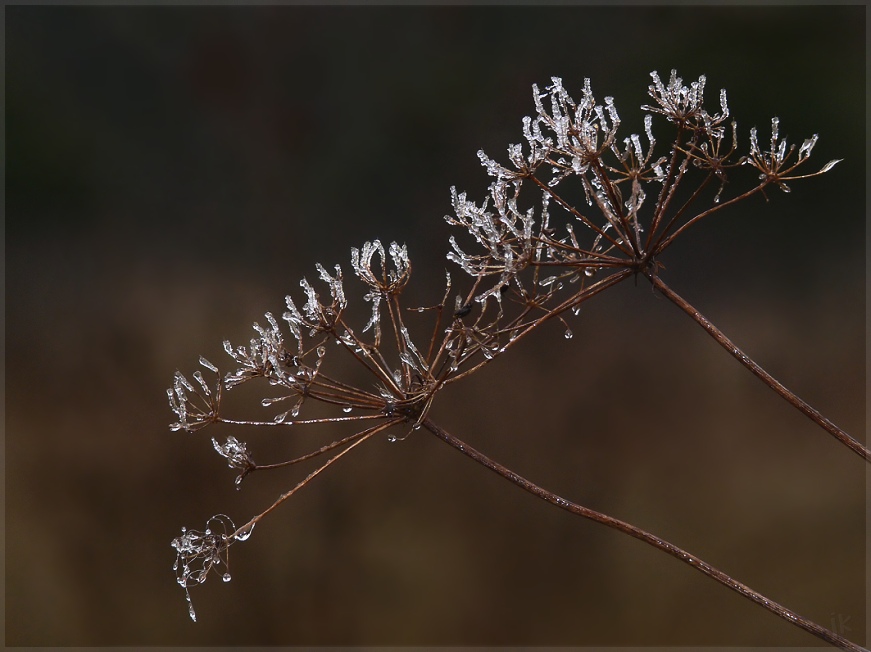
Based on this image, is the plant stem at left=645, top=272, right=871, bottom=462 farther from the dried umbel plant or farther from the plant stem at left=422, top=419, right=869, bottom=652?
the plant stem at left=422, top=419, right=869, bottom=652

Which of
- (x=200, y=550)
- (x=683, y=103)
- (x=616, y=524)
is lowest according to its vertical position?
(x=200, y=550)

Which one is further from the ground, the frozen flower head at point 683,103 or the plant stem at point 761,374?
the frozen flower head at point 683,103

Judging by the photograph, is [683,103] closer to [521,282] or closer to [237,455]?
[521,282]

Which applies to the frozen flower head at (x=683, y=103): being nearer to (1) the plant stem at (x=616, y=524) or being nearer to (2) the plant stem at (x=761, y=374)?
(2) the plant stem at (x=761, y=374)

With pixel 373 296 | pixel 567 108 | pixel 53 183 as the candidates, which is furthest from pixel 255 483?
pixel 567 108

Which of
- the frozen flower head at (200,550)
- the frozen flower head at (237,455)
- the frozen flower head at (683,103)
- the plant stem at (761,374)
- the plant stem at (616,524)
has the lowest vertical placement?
the frozen flower head at (200,550)

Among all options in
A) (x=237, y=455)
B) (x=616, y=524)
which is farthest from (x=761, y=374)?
(x=237, y=455)

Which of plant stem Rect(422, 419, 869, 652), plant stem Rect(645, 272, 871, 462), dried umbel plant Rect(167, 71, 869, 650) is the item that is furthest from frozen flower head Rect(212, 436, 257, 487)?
plant stem Rect(645, 272, 871, 462)

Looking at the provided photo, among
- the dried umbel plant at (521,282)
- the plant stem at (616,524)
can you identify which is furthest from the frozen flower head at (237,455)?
the plant stem at (616,524)

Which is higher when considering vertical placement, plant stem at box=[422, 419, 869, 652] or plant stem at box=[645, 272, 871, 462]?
plant stem at box=[645, 272, 871, 462]

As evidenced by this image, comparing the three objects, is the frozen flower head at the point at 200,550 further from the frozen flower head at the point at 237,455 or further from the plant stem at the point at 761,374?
the plant stem at the point at 761,374

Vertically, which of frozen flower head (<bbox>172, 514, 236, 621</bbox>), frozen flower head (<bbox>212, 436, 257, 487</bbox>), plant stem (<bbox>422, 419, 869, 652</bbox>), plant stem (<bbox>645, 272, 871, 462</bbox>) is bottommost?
frozen flower head (<bbox>172, 514, 236, 621</bbox>)

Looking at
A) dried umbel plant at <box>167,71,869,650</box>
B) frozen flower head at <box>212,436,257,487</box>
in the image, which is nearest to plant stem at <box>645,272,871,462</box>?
dried umbel plant at <box>167,71,869,650</box>
